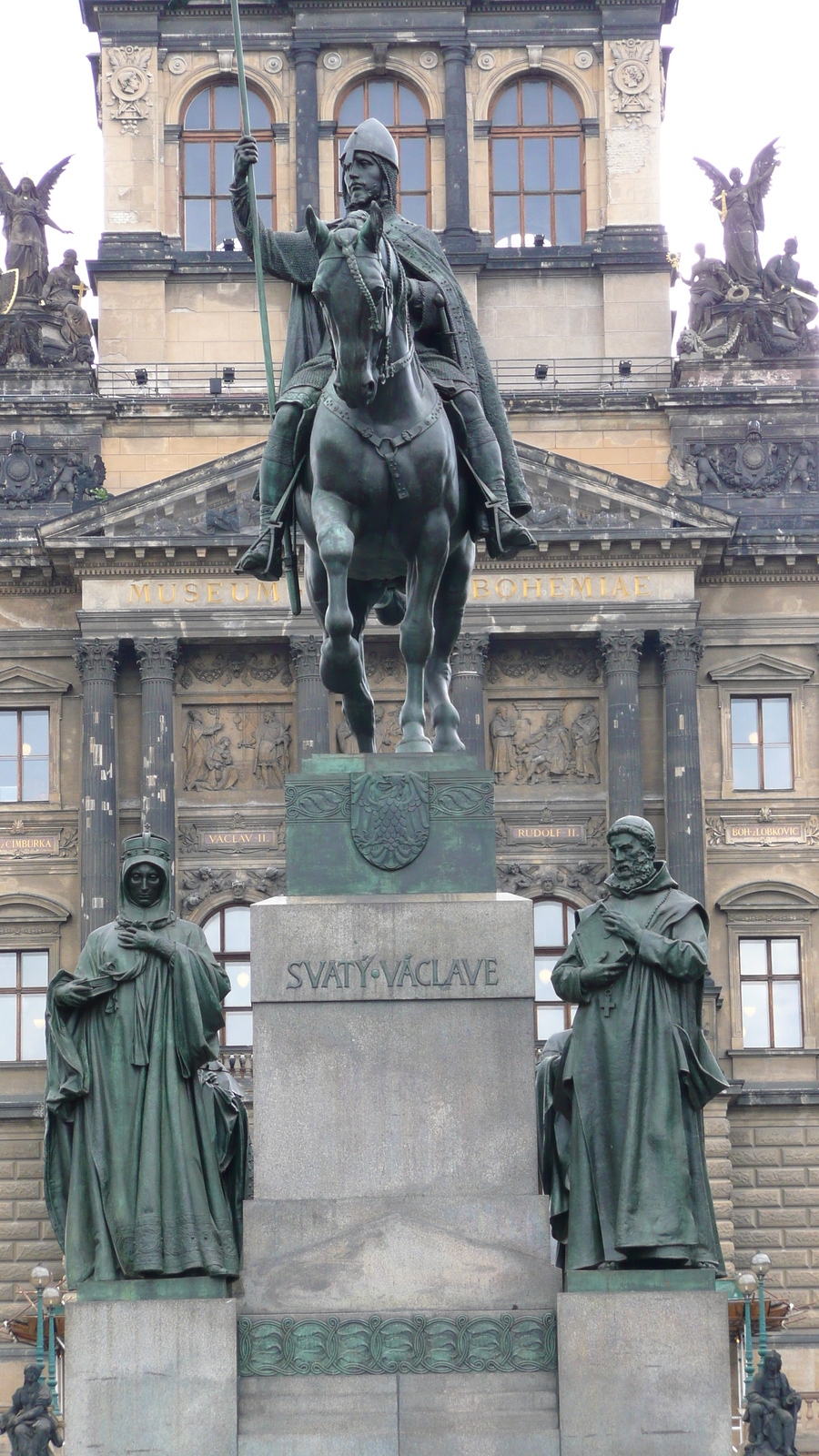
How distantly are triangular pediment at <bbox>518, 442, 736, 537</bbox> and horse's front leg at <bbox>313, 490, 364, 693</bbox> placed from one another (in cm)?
3417

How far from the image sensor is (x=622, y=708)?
47.7 meters

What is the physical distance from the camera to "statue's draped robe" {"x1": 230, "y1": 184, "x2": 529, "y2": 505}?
1273 centimetres

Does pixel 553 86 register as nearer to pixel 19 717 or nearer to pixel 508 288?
pixel 508 288

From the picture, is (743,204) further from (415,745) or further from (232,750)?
(415,745)

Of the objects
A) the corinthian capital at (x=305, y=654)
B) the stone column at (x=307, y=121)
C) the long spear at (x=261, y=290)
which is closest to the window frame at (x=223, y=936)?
the corinthian capital at (x=305, y=654)

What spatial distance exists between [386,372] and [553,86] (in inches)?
1657

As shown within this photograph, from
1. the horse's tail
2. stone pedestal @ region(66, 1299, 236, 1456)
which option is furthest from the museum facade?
stone pedestal @ region(66, 1299, 236, 1456)

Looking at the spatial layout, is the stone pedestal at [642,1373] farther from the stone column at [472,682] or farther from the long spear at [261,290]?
the stone column at [472,682]

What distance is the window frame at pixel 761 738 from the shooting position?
48188 millimetres

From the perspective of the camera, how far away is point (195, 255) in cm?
5119

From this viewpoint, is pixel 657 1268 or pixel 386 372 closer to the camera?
pixel 657 1268

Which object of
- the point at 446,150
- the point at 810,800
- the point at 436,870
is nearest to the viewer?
the point at 436,870

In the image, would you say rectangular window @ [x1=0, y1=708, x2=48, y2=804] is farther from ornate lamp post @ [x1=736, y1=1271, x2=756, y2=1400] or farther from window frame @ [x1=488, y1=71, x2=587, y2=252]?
ornate lamp post @ [x1=736, y1=1271, x2=756, y2=1400]

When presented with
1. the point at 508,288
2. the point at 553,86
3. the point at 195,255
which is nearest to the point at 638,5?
the point at 553,86
